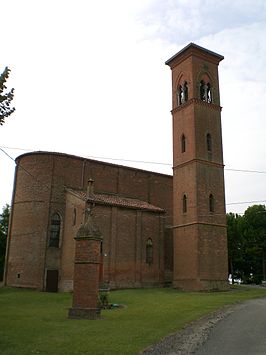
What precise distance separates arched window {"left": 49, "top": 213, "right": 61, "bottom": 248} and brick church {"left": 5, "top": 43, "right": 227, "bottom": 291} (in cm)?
9

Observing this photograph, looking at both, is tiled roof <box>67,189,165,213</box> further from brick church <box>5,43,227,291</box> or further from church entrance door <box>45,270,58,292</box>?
church entrance door <box>45,270,58,292</box>

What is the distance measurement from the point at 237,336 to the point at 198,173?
23.2 m

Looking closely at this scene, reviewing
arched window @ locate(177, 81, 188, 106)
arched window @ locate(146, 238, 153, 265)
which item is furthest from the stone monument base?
arched window @ locate(177, 81, 188, 106)

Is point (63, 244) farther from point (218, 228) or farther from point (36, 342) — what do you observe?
point (36, 342)

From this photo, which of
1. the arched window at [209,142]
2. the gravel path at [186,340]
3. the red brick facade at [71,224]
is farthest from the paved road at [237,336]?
the arched window at [209,142]

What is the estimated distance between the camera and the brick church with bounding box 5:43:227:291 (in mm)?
33938

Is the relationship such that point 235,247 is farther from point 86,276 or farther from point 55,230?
point 86,276

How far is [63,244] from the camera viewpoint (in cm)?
3662

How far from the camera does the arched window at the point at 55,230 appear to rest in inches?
1457

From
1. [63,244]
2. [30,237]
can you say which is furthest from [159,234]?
[30,237]

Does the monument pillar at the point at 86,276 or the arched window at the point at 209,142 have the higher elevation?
the arched window at the point at 209,142

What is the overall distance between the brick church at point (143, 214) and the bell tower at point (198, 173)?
8cm

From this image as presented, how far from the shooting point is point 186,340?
39.4ft

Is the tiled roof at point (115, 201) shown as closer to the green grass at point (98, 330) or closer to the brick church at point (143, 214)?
the brick church at point (143, 214)
